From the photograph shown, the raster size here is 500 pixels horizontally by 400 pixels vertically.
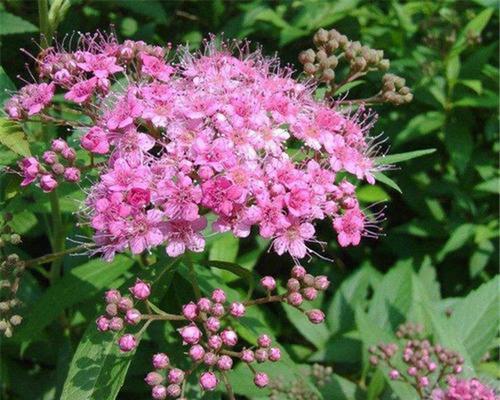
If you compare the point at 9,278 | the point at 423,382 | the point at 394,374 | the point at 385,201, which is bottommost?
the point at 385,201

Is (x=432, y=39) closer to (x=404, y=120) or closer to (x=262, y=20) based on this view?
(x=404, y=120)

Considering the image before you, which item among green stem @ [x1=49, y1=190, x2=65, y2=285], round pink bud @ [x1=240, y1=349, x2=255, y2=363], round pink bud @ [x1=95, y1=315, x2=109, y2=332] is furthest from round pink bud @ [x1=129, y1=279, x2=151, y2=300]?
green stem @ [x1=49, y1=190, x2=65, y2=285]

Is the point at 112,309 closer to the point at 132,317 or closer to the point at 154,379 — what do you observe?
the point at 132,317

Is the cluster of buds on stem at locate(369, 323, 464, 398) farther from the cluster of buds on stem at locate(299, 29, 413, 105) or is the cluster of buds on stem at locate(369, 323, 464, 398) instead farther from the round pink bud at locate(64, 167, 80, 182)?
the round pink bud at locate(64, 167, 80, 182)

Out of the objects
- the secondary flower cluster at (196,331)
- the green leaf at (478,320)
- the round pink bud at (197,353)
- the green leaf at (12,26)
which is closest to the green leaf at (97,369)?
the secondary flower cluster at (196,331)

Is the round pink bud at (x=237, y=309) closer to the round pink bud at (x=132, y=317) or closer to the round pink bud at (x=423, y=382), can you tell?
the round pink bud at (x=132, y=317)

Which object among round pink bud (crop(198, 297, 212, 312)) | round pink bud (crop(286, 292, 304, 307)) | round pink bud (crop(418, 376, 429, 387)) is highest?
round pink bud (crop(198, 297, 212, 312))

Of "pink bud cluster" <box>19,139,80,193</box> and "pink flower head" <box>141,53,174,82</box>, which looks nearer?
"pink bud cluster" <box>19,139,80,193</box>

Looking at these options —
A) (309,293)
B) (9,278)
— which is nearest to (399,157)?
(309,293)
